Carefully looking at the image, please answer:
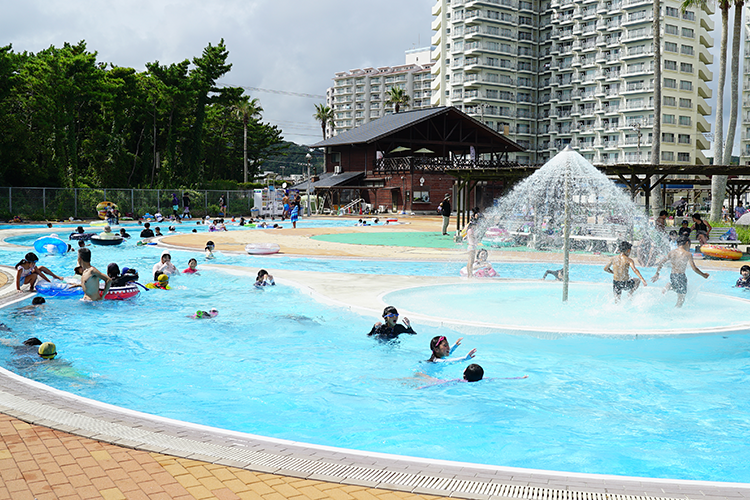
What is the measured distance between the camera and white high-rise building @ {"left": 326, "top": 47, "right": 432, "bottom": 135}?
527 feet

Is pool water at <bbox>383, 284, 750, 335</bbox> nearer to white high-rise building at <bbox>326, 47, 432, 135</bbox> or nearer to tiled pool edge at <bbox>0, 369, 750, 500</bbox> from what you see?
tiled pool edge at <bbox>0, 369, 750, 500</bbox>

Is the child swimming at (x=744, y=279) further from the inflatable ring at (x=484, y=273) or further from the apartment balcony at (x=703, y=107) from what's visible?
the apartment balcony at (x=703, y=107)

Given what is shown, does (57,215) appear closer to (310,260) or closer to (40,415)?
(310,260)

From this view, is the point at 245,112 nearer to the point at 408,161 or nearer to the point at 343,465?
the point at 408,161

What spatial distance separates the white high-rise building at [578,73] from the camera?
→ 87000 millimetres

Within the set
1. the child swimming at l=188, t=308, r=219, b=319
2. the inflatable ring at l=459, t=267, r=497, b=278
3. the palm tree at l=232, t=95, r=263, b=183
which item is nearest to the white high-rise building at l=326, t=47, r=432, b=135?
the palm tree at l=232, t=95, r=263, b=183

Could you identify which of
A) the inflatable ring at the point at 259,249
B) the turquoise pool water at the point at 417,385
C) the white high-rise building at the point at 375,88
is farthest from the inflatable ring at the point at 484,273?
the white high-rise building at the point at 375,88

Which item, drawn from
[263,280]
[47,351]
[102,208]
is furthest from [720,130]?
[102,208]

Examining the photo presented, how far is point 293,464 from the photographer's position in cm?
457

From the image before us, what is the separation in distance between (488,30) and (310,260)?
87734 mm

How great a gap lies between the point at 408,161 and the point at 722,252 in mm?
42020

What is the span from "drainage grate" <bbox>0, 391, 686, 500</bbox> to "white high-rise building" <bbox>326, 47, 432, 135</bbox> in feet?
506

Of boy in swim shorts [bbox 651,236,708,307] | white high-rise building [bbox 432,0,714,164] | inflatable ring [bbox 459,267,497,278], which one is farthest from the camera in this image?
white high-rise building [bbox 432,0,714,164]

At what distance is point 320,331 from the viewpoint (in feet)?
36.3
